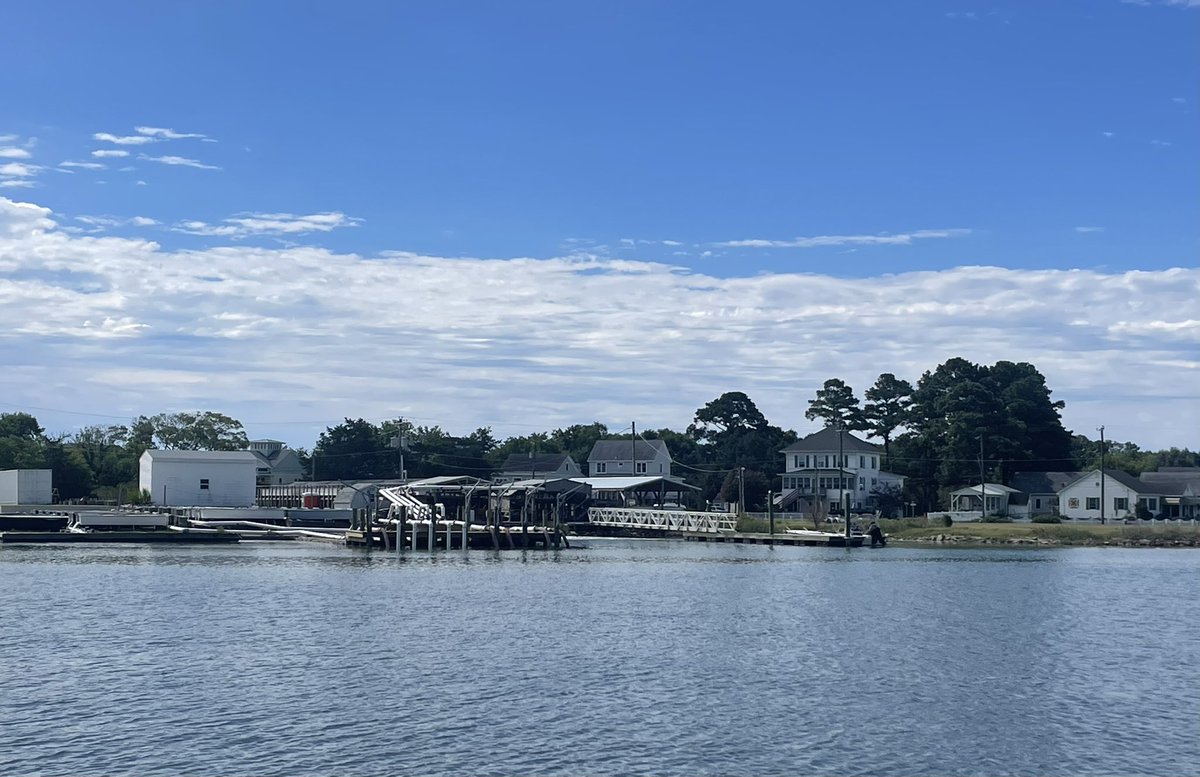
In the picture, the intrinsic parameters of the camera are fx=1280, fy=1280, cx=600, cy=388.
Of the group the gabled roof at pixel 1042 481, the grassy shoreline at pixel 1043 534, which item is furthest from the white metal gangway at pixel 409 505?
the gabled roof at pixel 1042 481

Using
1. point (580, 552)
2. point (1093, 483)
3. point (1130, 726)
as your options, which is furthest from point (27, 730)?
point (1093, 483)

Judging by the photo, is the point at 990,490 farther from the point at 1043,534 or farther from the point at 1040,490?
the point at 1043,534

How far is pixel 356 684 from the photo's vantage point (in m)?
27.9

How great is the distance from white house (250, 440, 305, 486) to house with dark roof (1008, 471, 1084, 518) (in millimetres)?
86542

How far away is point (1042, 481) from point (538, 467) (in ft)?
175

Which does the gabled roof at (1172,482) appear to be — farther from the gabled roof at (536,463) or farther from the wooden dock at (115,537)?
the wooden dock at (115,537)

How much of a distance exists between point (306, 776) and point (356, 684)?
788 centimetres

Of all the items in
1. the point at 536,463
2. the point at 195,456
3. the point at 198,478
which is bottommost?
the point at 198,478

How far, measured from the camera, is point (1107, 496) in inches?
4232

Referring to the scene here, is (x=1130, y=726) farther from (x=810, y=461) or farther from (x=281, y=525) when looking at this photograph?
(x=810, y=461)

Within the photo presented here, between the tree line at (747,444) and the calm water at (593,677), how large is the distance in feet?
212

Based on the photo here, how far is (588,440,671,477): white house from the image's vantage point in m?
137

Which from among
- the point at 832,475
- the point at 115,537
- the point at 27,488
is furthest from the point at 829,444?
the point at 27,488

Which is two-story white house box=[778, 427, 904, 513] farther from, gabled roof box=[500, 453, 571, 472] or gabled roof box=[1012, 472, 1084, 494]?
gabled roof box=[500, 453, 571, 472]
